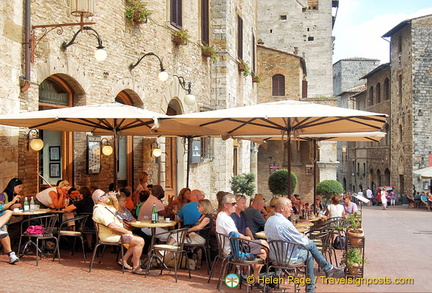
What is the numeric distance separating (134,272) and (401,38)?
34.5 metres

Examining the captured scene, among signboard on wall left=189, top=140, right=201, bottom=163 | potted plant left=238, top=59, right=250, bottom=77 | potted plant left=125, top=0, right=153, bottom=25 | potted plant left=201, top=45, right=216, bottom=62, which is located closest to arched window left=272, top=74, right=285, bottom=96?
potted plant left=238, top=59, right=250, bottom=77

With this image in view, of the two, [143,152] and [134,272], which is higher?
[143,152]

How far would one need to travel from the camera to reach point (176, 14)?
15938mm

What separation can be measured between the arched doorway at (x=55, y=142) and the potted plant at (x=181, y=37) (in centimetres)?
488

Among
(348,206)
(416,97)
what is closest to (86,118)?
(348,206)

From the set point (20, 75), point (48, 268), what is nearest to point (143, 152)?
point (20, 75)

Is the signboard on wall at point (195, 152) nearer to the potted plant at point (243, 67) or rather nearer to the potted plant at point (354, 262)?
the potted plant at point (243, 67)

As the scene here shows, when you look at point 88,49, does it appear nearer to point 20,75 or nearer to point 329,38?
point 20,75

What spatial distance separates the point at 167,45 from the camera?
49.9 ft

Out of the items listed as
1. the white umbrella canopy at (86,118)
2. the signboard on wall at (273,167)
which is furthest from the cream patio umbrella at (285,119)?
the signboard on wall at (273,167)

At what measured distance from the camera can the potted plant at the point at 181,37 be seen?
1552 centimetres

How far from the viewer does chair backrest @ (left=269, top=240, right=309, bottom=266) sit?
660 centimetres

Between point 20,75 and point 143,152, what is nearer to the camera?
point 20,75

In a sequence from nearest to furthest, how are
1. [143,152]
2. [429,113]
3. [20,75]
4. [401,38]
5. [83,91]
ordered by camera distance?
[20,75]
[83,91]
[143,152]
[429,113]
[401,38]
